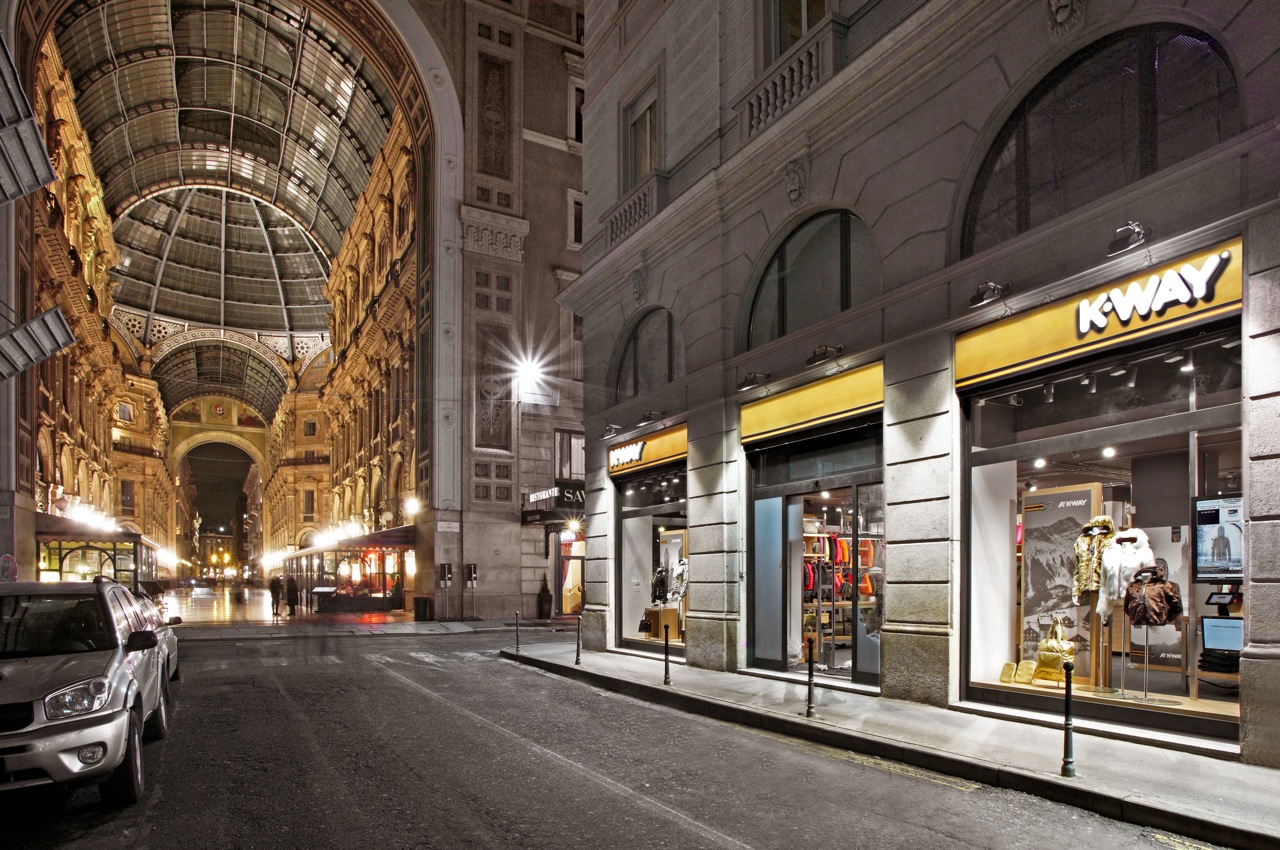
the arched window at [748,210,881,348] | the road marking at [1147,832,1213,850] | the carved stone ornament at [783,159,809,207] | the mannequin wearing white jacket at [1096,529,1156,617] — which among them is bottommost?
the road marking at [1147,832,1213,850]

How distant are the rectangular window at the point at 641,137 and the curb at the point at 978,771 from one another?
11.7 meters

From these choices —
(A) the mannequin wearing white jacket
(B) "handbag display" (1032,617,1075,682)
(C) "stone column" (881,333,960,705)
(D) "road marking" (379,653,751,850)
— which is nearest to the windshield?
(D) "road marking" (379,653,751,850)

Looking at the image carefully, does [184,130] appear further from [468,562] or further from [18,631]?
[18,631]

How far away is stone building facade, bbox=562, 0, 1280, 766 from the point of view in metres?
8.85

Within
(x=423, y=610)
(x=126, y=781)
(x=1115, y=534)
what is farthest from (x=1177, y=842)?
(x=423, y=610)

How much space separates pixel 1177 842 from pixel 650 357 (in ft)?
46.8

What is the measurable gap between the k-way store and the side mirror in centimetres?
902

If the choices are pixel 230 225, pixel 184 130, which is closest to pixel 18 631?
pixel 184 130

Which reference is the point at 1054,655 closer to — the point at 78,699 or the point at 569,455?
the point at 78,699

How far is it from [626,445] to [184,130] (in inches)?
1951

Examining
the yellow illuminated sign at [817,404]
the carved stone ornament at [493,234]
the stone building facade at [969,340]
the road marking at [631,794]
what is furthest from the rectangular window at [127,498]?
the road marking at [631,794]

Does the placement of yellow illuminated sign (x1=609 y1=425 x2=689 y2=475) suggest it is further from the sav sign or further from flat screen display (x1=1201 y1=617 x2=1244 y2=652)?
flat screen display (x1=1201 y1=617 x2=1244 y2=652)

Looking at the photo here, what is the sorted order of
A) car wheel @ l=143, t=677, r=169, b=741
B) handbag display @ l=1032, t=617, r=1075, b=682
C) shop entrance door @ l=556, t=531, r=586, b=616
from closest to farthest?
1. car wheel @ l=143, t=677, r=169, b=741
2. handbag display @ l=1032, t=617, r=1075, b=682
3. shop entrance door @ l=556, t=531, r=586, b=616

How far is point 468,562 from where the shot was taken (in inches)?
1393
